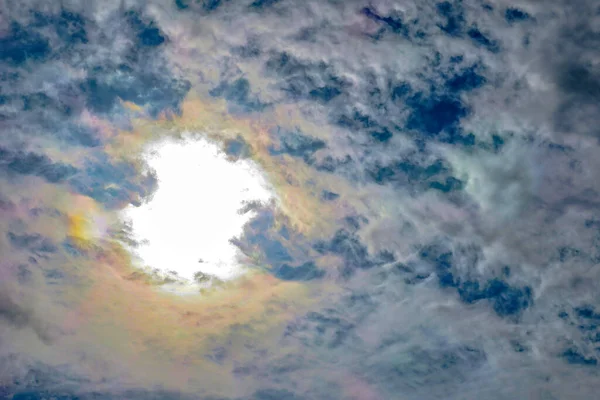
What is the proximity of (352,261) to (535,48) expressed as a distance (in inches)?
397

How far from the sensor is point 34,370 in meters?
24.7

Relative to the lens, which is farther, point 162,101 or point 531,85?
point 162,101

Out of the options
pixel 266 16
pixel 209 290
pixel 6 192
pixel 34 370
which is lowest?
pixel 34 370

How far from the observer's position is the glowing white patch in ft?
47.1

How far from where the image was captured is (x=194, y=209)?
15.5m

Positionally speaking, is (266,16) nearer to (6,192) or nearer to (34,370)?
(6,192)

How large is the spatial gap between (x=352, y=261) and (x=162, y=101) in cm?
972

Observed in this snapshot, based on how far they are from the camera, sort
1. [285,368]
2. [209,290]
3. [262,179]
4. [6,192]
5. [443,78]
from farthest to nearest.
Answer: [285,368], [209,290], [6,192], [262,179], [443,78]

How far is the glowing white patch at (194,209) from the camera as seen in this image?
47.1ft

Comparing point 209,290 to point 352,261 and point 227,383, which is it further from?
point 227,383

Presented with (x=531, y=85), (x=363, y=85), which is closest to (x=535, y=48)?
(x=531, y=85)

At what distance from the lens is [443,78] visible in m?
12.5

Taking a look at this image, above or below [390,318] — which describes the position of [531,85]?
above

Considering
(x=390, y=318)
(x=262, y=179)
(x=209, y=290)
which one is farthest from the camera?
(x=390, y=318)
